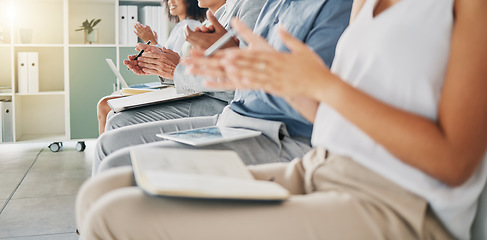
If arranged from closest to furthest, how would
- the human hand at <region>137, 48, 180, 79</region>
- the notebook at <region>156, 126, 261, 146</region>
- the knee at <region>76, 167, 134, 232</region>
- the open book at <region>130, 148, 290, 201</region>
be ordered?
the open book at <region>130, 148, 290, 201</region>, the knee at <region>76, 167, 134, 232</region>, the notebook at <region>156, 126, 261, 146</region>, the human hand at <region>137, 48, 180, 79</region>

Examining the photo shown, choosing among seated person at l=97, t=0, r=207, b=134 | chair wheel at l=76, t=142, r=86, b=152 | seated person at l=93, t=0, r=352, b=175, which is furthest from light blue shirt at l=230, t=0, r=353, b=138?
chair wheel at l=76, t=142, r=86, b=152

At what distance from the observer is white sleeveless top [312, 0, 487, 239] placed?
2.96 ft

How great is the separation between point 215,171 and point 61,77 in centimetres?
368

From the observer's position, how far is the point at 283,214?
864 mm

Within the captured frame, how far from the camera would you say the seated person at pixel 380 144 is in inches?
32.9

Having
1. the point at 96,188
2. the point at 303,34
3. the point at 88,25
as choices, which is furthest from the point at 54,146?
the point at 96,188

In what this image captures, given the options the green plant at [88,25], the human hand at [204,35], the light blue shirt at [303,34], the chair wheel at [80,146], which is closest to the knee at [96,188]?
the light blue shirt at [303,34]

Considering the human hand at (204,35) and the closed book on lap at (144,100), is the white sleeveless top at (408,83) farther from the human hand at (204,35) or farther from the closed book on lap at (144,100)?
the closed book on lap at (144,100)

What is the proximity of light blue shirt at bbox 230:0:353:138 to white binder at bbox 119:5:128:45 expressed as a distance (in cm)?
279

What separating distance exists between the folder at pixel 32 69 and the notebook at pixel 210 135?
2841 mm

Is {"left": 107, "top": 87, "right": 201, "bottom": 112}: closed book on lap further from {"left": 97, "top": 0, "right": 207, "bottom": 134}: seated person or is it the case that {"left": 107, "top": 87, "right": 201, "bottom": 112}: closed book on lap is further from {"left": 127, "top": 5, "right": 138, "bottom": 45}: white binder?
{"left": 127, "top": 5, "right": 138, "bottom": 45}: white binder

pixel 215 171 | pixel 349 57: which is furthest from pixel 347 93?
pixel 215 171

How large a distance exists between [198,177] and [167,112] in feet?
4.68

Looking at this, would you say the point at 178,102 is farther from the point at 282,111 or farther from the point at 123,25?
the point at 123,25
